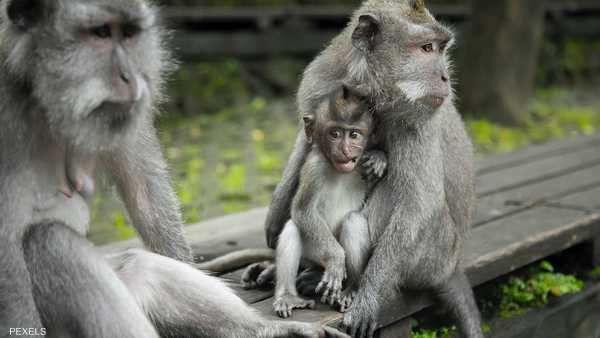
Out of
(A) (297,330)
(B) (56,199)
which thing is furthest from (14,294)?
(A) (297,330)

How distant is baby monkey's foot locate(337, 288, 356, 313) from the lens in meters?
3.82

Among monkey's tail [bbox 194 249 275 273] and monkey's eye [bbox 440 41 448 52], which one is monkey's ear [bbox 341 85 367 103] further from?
monkey's tail [bbox 194 249 275 273]

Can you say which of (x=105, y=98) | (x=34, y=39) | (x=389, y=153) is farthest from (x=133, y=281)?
(x=389, y=153)

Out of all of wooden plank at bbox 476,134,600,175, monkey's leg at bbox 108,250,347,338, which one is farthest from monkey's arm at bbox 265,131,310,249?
wooden plank at bbox 476,134,600,175

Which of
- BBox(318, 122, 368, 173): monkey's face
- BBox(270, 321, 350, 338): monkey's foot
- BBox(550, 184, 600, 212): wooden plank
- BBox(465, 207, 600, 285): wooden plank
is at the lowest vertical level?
BBox(550, 184, 600, 212): wooden plank

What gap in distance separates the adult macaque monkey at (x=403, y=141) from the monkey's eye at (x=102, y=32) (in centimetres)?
138

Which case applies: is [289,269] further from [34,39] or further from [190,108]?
[190,108]

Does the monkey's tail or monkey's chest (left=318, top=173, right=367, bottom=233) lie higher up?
monkey's chest (left=318, top=173, right=367, bottom=233)

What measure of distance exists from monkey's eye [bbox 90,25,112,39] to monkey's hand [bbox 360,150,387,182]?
1.49m

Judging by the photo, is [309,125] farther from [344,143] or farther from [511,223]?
[511,223]

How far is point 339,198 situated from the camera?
13.1ft

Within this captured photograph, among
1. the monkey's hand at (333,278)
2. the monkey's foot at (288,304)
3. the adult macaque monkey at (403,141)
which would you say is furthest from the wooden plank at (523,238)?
the monkey's foot at (288,304)

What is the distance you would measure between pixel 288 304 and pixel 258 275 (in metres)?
0.62

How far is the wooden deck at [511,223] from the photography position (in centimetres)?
468
